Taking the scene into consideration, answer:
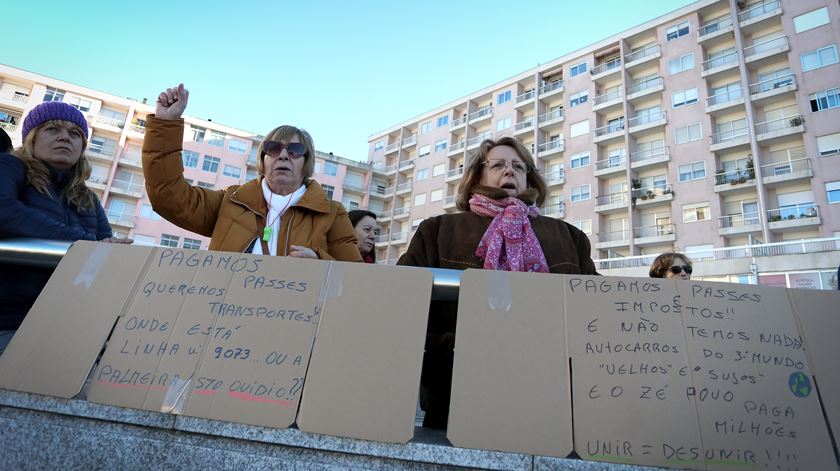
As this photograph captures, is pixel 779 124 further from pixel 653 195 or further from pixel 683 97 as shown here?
pixel 653 195

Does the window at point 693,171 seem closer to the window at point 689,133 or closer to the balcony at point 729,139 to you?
the balcony at point 729,139

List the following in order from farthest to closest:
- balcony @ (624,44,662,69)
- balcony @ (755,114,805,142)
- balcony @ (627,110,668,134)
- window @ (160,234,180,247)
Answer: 1. window @ (160,234,180,247)
2. balcony @ (624,44,662,69)
3. balcony @ (627,110,668,134)
4. balcony @ (755,114,805,142)

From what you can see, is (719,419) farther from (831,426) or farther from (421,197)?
(421,197)

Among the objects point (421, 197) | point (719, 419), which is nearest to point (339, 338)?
point (719, 419)

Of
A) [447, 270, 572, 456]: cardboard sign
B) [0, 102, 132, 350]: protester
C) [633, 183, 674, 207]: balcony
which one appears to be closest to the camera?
[447, 270, 572, 456]: cardboard sign

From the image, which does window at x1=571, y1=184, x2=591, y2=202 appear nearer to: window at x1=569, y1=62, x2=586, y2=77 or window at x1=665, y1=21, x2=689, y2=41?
window at x1=569, y1=62, x2=586, y2=77

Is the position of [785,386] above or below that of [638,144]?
below

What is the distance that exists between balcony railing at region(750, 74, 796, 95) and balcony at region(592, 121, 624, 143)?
6.38 meters

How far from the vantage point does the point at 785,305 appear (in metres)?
1.21

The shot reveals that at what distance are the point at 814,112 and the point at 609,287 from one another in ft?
87.5

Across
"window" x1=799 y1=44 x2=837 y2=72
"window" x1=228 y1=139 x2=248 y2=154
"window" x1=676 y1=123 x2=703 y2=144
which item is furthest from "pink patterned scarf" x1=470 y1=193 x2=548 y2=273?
"window" x1=228 y1=139 x2=248 y2=154

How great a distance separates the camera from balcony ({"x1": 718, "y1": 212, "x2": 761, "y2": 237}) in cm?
2014

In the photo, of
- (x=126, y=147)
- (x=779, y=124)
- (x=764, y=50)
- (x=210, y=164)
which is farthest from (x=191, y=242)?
(x=764, y=50)

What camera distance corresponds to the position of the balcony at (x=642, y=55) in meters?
25.9
